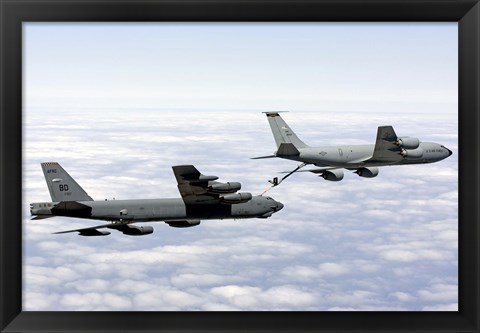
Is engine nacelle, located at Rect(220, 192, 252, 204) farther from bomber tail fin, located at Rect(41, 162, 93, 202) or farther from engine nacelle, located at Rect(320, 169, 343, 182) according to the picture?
engine nacelle, located at Rect(320, 169, 343, 182)

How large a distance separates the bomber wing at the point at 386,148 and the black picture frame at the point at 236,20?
13.3 feet

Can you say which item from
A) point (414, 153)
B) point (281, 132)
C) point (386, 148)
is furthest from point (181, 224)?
point (414, 153)

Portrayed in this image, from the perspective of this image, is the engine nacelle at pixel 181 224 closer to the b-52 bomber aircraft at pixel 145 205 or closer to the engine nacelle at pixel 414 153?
the b-52 bomber aircraft at pixel 145 205

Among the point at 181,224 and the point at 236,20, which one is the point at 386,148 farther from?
the point at 236,20

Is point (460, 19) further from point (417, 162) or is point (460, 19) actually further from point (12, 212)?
point (417, 162)

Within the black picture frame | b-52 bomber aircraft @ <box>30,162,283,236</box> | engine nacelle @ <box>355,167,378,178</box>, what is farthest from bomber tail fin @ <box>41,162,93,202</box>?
engine nacelle @ <box>355,167,378,178</box>

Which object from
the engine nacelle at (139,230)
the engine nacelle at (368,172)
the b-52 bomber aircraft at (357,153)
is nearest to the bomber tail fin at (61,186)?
the engine nacelle at (139,230)

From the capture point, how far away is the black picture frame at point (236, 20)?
4.02 metres

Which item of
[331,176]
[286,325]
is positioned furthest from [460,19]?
[331,176]

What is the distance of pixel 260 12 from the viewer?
404 cm

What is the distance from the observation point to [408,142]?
8.66 m

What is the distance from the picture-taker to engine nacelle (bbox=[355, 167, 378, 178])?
8.57 m

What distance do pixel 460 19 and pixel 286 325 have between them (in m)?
1.80

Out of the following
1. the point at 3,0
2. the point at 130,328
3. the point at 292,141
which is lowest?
the point at 130,328
